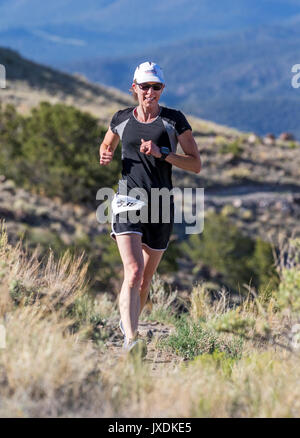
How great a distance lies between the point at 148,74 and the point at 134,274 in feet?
4.61

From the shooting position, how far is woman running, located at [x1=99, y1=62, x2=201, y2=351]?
4199mm

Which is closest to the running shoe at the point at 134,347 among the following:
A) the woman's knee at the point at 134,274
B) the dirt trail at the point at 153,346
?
the dirt trail at the point at 153,346

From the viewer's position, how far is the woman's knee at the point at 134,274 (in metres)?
4.18

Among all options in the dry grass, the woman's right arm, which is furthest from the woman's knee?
the woman's right arm

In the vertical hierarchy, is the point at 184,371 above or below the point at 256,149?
below

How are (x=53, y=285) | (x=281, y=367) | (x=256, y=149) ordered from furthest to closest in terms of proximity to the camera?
(x=256, y=149)
(x=53, y=285)
(x=281, y=367)

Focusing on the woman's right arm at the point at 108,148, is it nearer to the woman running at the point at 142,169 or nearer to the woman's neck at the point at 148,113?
the woman running at the point at 142,169

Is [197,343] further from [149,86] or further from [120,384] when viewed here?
[149,86]

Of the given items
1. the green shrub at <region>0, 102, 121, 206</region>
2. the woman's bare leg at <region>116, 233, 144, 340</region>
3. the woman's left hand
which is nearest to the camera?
the woman's left hand

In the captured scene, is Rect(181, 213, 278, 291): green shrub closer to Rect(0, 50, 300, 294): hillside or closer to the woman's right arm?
Rect(0, 50, 300, 294): hillside
